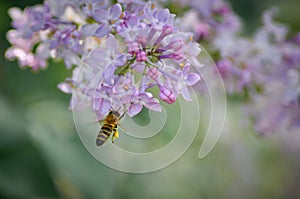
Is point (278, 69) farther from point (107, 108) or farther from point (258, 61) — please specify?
point (107, 108)

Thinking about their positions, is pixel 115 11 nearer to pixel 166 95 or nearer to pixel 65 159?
pixel 166 95

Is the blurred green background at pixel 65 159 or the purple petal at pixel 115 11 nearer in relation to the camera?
the purple petal at pixel 115 11

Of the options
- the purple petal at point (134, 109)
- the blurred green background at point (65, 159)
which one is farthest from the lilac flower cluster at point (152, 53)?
the blurred green background at point (65, 159)

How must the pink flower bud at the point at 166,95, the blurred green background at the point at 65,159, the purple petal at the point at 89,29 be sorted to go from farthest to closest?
1. the blurred green background at the point at 65,159
2. the purple petal at the point at 89,29
3. the pink flower bud at the point at 166,95

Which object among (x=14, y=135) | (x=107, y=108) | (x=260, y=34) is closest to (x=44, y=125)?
Answer: (x=14, y=135)

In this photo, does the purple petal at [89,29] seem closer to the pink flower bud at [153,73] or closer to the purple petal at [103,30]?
the purple petal at [103,30]

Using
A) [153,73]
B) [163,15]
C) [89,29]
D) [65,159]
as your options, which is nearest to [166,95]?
[153,73]

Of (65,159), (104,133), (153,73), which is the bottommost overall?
(65,159)
